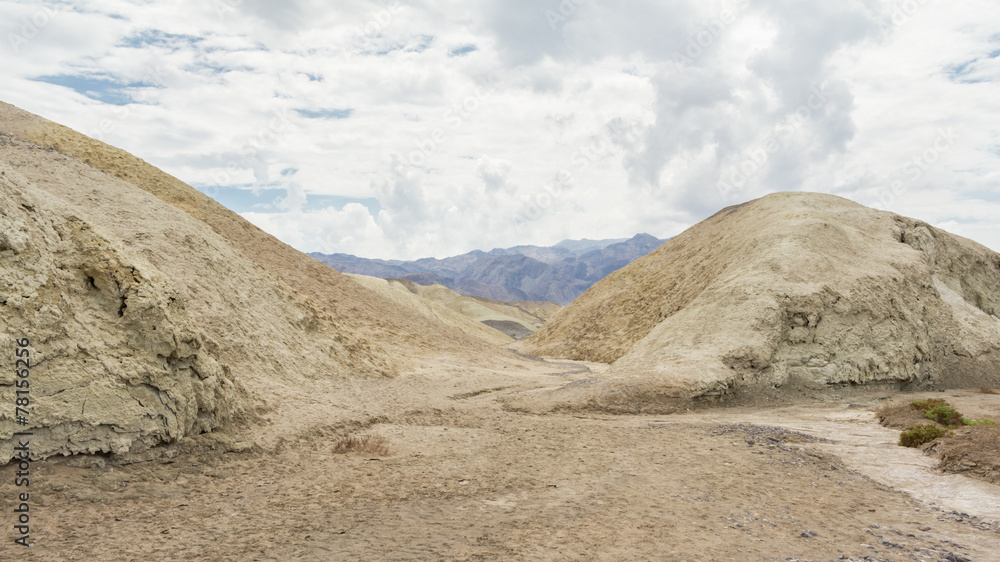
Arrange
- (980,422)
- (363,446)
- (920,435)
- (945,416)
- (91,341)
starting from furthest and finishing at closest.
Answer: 1. (945,416)
2. (980,422)
3. (920,435)
4. (363,446)
5. (91,341)

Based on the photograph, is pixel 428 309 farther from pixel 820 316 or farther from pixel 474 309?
pixel 474 309

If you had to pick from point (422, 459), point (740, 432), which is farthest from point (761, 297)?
point (422, 459)

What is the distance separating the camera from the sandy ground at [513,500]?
6.28m

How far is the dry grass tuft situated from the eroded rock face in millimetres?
2211

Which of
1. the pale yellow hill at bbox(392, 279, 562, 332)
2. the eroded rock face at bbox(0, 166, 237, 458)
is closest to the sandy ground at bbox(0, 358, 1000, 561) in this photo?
the eroded rock face at bbox(0, 166, 237, 458)

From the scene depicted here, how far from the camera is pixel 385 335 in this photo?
28359 mm

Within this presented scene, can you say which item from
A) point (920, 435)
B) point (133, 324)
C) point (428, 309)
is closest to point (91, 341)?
point (133, 324)

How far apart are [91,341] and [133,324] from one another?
0.81m

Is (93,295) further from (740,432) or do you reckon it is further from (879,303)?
(879,303)

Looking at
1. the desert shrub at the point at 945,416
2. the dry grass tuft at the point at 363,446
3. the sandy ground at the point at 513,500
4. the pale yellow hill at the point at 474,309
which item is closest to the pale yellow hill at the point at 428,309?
the pale yellow hill at the point at 474,309

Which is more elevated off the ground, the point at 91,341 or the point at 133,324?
the point at 133,324

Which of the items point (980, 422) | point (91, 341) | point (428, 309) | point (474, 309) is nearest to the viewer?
point (91, 341)

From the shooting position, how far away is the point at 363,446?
1082cm

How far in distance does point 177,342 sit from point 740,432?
40.8ft
